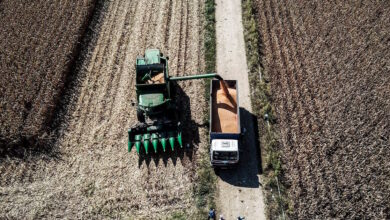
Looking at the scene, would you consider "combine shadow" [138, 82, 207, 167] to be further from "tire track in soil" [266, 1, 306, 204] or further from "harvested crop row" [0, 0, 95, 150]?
"harvested crop row" [0, 0, 95, 150]

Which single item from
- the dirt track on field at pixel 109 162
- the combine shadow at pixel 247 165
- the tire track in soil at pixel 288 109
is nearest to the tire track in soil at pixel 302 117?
the tire track in soil at pixel 288 109

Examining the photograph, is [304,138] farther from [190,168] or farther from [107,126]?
[107,126]

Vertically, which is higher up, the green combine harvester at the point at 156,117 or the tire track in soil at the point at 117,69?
the tire track in soil at the point at 117,69

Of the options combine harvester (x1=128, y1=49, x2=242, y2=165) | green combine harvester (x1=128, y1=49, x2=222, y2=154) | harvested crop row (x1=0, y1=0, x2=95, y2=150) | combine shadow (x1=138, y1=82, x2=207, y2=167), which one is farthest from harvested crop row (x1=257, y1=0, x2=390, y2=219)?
harvested crop row (x1=0, y1=0, x2=95, y2=150)

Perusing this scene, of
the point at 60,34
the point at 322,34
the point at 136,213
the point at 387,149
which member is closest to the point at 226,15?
the point at 322,34

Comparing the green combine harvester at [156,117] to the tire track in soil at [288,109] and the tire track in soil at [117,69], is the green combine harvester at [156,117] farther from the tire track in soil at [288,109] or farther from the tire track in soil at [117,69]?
the tire track in soil at [288,109]

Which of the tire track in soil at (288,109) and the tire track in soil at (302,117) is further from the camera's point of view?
the tire track in soil at (288,109)
